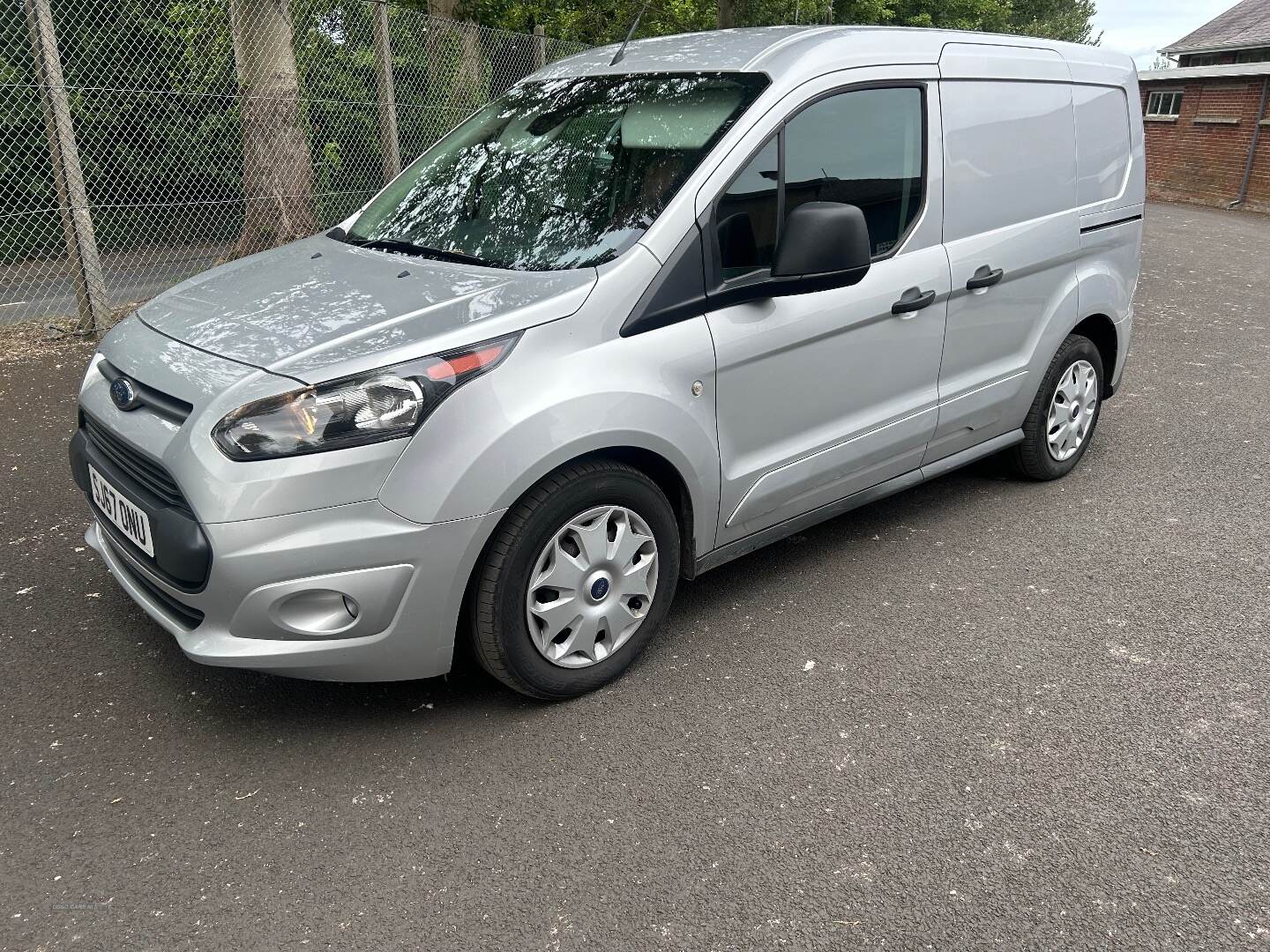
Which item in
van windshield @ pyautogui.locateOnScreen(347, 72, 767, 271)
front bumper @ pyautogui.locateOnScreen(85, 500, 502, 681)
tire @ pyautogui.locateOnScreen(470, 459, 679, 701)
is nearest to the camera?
front bumper @ pyautogui.locateOnScreen(85, 500, 502, 681)

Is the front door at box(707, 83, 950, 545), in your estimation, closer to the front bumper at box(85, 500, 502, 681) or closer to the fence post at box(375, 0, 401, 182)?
the front bumper at box(85, 500, 502, 681)

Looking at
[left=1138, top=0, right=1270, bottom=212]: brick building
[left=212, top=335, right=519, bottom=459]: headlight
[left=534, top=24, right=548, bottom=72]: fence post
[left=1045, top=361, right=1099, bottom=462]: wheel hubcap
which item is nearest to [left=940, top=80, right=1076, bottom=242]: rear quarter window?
[left=1045, top=361, right=1099, bottom=462]: wheel hubcap

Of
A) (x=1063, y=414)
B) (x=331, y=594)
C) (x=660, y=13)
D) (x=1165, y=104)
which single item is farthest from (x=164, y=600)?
(x=1165, y=104)

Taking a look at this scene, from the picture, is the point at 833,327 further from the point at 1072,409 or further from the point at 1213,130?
the point at 1213,130

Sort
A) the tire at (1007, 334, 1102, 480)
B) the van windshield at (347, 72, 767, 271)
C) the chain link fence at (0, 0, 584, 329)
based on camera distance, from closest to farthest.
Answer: the van windshield at (347, 72, 767, 271), the tire at (1007, 334, 1102, 480), the chain link fence at (0, 0, 584, 329)

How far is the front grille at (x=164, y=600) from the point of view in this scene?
2.77 metres

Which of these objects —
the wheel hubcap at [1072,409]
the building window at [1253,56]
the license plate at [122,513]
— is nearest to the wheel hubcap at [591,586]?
the license plate at [122,513]

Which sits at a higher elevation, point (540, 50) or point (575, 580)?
point (540, 50)

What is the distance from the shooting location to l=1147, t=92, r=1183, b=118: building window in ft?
85.3

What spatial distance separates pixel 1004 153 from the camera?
4137 mm

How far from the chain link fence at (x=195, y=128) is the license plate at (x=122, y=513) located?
15.7 ft

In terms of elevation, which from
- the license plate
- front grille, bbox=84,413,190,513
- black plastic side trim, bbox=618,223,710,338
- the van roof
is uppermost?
the van roof

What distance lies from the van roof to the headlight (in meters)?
1.66

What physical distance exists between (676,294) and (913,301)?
Answer: 43.6 inches
